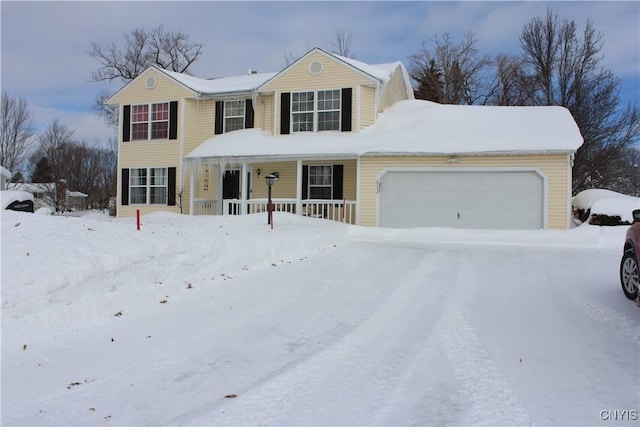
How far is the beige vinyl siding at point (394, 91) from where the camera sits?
62.0ft

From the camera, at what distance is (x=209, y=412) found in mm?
3240

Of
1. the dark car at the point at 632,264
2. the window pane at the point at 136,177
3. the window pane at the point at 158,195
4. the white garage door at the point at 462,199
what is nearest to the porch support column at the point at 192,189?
the window pane at the point at 158,195

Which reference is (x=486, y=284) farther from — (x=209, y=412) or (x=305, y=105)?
(x=305, y=105)

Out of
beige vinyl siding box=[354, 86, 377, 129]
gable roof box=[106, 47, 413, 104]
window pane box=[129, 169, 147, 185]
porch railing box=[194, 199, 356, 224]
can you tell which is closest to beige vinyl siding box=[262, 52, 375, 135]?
beige vinyl siding box=[354, 86, 377, 129]

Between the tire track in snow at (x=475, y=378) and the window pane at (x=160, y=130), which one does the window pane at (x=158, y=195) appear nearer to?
the window pane at (x=160, y=130)

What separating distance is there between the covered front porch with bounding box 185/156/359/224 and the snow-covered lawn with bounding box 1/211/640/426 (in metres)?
7.27

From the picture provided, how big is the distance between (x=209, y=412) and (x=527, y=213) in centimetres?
1299

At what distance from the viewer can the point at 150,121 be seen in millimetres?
19750

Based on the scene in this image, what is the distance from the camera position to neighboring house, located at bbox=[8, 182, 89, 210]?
29683mm

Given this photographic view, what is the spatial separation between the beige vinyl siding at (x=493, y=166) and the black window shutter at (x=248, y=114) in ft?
18.3

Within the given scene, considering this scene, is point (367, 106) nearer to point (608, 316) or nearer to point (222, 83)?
point (222, 83)

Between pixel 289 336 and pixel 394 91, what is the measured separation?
1699 centimetres

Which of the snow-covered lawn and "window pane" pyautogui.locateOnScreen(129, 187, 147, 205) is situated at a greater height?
"window pane" pyautogui.locateOnScreen(129, 187, 147, 205)

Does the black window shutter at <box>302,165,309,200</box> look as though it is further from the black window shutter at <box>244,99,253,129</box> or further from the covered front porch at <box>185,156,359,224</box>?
the black window shutter at <box>244,99,253,129</box>
